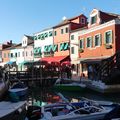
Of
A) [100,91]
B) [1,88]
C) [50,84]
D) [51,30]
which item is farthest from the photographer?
[51,30]

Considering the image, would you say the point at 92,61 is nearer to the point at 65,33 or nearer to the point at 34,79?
the point at 34,79

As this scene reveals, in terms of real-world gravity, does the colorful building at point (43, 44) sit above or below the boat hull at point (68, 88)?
above

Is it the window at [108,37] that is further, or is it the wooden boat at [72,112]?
the window at [108,37]

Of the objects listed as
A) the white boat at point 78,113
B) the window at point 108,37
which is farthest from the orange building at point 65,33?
the white boat at point 78,113

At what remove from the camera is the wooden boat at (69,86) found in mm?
28969

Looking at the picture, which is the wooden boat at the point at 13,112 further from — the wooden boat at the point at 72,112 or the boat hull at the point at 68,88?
the boat hull at the point at 68,88

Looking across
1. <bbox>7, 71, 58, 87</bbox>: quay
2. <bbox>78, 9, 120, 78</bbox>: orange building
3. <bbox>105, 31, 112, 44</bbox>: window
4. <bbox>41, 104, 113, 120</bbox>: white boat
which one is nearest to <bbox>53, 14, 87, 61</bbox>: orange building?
<bbox>78, 9, 120, 78</bbox>: orange building

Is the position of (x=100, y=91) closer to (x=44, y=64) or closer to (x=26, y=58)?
(x=44, y=64)

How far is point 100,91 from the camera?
27234 millimetres

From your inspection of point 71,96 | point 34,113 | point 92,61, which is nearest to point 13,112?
point 34,113

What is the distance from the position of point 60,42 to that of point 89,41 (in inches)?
378

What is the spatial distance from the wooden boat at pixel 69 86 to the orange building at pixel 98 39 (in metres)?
4.88

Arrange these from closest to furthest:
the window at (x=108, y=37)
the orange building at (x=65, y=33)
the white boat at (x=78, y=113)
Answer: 1. the white boat at (x=78, y=113)
2. the window at (x=108, y=37)
3. the orange building at (x=65, y=33)

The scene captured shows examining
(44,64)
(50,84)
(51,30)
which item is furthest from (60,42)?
(50,84)
